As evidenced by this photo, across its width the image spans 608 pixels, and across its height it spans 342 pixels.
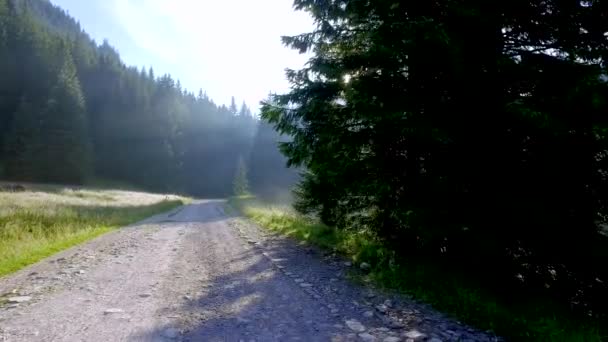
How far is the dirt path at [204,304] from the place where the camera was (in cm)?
420

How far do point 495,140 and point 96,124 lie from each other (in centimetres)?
7873

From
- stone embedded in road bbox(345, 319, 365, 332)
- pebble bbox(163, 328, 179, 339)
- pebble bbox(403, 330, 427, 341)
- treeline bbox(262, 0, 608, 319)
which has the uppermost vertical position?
treeline bbox(262, 0, 608, 319)

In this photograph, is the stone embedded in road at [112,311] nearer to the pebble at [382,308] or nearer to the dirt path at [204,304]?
the dirt path at [204,304]

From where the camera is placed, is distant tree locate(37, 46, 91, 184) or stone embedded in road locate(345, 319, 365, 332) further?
distant tree locate(37, 46, 91, 184)

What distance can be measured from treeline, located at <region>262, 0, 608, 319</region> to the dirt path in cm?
179

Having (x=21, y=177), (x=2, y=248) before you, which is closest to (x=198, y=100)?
(x=21, y=177)

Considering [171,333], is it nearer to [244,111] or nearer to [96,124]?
[96,124]

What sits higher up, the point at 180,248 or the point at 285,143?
the point at 285,143

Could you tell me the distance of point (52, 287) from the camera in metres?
6.00

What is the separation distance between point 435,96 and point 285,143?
400 centimetres

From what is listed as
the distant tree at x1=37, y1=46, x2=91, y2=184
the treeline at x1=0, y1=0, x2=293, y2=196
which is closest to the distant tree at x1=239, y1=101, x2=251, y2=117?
the treeline at x1=0, y1=0, x2=293, y2=196

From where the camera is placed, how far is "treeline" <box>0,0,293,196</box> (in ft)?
164

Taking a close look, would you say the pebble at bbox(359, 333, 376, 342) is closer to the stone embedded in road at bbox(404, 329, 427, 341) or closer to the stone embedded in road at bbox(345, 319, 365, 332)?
the stone embedded in road at bbox(345, 319, 365, 332)

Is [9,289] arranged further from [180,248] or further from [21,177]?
[21,177]
